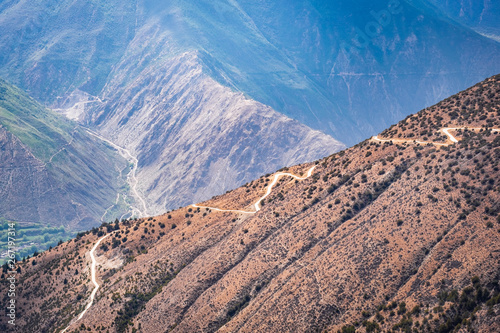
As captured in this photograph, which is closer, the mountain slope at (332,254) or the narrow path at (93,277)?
the mountain slope at (332,254)

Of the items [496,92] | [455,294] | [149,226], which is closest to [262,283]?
[455,294]

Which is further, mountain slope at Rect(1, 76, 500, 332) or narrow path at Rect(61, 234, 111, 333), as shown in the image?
narrow path at Rect(61, 234, 111, 333)

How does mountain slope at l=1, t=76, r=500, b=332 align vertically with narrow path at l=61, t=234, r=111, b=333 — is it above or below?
above

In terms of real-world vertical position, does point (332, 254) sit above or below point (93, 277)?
above

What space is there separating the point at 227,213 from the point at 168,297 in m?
18.5

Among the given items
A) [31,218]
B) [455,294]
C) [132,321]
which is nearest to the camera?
[455,294]

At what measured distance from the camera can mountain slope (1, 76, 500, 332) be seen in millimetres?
51219

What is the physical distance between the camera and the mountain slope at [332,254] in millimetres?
51219

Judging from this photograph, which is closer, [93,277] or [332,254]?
[332,254]

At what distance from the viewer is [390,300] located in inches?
2051

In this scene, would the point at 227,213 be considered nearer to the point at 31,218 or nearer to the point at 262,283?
the point at 262,283

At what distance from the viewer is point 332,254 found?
6134 centimetres

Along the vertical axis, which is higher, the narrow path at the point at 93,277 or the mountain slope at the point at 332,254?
the mountain slope at the point at 332,254

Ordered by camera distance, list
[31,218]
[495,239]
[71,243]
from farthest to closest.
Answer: [31,218] < [71,243] < [495,239]
